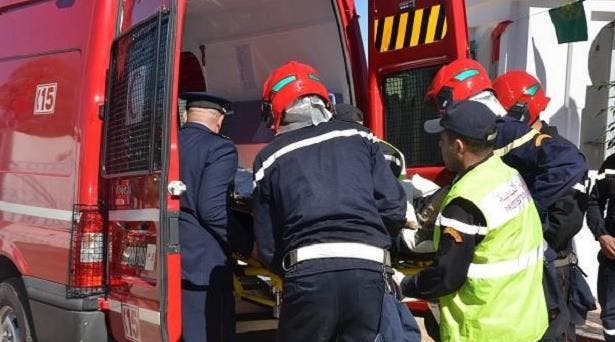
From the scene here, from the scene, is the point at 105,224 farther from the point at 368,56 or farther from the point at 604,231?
the point at 604,231

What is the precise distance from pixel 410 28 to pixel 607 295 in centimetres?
220

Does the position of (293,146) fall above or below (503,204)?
above

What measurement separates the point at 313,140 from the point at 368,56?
207 centimetres

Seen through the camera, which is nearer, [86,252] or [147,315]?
[147,315]

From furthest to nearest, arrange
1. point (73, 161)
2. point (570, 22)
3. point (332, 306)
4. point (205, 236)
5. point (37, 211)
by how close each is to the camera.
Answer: point (570, 22) < point (37, 211) < point (73, 161) < point (205, 236) < point (332, 306)

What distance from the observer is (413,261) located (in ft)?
10.8

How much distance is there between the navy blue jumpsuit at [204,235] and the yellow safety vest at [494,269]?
1130mm

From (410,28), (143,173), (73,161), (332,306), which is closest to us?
(332,306)

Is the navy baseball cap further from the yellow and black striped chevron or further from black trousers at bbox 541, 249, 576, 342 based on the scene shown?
the yellow and black striped chevron

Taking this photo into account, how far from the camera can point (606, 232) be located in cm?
448

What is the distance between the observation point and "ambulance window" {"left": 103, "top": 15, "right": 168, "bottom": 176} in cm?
293

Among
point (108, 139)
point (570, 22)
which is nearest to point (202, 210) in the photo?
point (108, 139)

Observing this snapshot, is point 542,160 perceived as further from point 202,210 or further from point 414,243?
point 202,210

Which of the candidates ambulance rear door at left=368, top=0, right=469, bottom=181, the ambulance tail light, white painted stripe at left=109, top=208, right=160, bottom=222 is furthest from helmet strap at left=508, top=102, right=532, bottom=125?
the ambulance tail light
